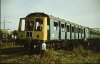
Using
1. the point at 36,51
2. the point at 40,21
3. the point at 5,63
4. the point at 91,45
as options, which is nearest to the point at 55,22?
the point at 40,21

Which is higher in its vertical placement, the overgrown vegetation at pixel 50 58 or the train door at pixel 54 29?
the train door at pixel 54 29

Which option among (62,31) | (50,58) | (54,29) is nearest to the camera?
(50,58)

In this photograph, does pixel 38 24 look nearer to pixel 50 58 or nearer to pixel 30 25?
pixel 30 25

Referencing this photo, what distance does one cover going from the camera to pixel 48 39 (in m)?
17.5

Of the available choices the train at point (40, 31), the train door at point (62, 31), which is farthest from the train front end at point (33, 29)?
the train door at point (62, 31)

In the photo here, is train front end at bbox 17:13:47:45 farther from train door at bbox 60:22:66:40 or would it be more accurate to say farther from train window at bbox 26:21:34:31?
train door at bbox 60:22:66:40

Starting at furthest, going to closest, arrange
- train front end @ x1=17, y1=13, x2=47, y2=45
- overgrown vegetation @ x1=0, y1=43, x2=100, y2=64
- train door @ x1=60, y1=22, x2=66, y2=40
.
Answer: train door @ x1=60, y1=22, x2=66, y2=40 → train front end @ x1=17, y1=13, x2=47, y2=45 → overgrown vegetation @ x1=0, y1=43, x2=100, y2=64

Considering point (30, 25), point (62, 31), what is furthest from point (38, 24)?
point (62, 31)

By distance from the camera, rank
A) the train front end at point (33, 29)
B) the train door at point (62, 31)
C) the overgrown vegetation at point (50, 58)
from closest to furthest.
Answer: the overgrown vegetation at point (50, 58) < the train front end at point (33, 29) < the train door at point (62, 31)

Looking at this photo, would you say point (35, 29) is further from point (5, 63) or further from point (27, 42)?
point (5, 63)

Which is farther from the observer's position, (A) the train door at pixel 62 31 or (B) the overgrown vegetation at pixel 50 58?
(A) the train door at pixel 62 31

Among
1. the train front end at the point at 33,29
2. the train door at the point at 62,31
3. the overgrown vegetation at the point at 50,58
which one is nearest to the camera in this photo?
the overgrown vegetation at the point at 50,58

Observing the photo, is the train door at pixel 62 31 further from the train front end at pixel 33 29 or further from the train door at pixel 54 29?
the train front end at pixel 33 29

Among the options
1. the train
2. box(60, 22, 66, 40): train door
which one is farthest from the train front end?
box(60, 22, 66, 40): train door
